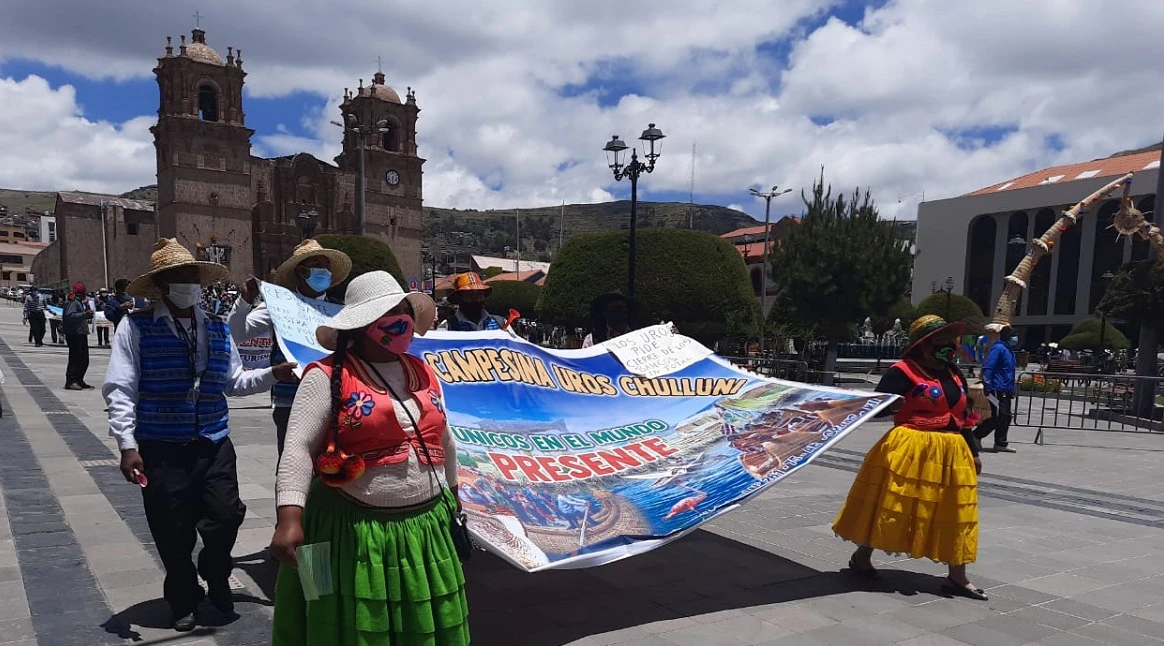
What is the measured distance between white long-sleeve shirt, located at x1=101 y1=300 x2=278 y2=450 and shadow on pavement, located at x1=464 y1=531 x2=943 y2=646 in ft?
6.29

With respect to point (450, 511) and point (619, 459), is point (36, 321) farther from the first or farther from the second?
point (450, 511)

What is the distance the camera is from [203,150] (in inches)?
2349

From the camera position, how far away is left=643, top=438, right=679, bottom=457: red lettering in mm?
5129

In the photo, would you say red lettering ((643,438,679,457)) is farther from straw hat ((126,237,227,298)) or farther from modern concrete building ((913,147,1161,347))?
modern concrete building ((913,147,1161,347))

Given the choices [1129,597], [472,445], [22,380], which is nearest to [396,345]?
[472,445]

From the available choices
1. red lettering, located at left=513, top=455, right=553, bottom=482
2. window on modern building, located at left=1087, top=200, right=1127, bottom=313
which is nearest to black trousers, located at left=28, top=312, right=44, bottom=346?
red lettering, located at left=513, top=455, right=553, bottom=482

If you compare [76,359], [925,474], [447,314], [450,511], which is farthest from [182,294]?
[76,359]

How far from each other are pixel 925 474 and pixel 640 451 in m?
1.83

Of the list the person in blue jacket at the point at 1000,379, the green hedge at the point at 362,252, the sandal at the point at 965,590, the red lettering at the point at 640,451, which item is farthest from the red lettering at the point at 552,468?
the green hedge at the point at 362,252

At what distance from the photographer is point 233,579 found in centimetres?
Answer: 454

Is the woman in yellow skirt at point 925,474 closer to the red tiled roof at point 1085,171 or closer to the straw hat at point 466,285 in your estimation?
Result: the straw hat at point 466,285

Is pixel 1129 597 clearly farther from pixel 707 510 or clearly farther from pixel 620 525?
pixel 620 525

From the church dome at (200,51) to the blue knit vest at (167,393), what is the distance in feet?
211

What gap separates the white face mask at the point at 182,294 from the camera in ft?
11.9
